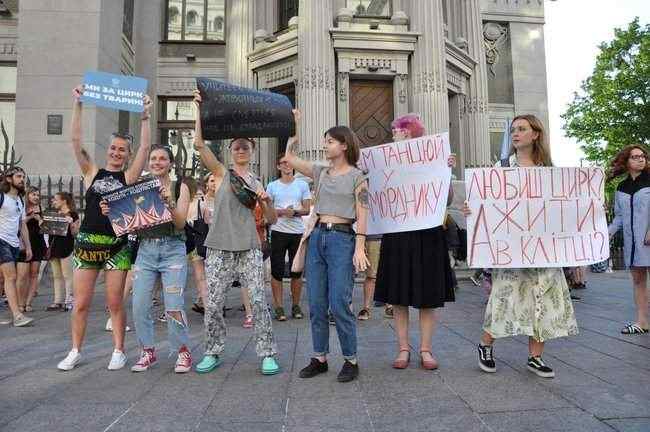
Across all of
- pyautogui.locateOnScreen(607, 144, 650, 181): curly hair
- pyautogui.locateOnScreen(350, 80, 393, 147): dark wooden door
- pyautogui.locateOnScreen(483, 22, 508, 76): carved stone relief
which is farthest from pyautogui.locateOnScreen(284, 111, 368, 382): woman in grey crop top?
pyautogui.locateOnScreen(483, 22, 508, 76): carved stone relief

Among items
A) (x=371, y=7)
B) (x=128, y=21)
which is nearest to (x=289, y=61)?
(x=371, y=7)

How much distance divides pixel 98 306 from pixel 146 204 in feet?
16.0

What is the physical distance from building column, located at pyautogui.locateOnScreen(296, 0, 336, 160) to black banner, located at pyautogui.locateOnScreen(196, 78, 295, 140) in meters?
11.0

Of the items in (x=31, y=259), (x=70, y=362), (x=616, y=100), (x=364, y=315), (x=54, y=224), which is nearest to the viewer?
(x=70, y=362)

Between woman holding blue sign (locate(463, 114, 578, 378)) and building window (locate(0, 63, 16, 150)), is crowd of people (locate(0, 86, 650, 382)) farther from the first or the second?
building window (locate(0, 63, 16, 150))

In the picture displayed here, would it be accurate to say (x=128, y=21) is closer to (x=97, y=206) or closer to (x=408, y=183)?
(x=97, y=206)

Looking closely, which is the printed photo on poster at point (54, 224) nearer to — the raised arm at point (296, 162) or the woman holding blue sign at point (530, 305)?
the raised arm at point (296, 162)

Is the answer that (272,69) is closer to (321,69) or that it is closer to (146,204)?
(321,69)

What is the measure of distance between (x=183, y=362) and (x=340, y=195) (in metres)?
2.04

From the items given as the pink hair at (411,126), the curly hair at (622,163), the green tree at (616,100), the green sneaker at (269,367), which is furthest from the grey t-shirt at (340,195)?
the green tree at (616,100)

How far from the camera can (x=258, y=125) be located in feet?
13.4

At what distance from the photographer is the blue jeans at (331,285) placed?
380cm

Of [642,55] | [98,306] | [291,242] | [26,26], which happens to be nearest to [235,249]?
[291,242]

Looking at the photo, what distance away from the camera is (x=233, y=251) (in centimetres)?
409
